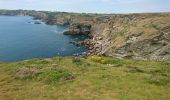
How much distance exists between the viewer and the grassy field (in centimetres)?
2680

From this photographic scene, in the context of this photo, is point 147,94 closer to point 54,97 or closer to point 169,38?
point 54,97

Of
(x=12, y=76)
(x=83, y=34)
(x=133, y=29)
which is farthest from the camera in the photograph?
(x=83, y=34)

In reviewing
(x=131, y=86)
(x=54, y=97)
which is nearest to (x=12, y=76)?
(x=54, y=97)

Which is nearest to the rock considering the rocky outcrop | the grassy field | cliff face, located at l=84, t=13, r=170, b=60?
the rocky outcrop

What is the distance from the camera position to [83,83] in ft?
101

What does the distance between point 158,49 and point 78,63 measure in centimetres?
4333

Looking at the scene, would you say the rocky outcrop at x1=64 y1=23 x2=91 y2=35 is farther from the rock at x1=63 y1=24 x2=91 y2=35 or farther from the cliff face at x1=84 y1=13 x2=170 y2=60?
the cliff face at x1=84 y1=13 x2=170 y2=60

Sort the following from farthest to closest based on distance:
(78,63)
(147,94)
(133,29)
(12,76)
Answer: (133,29) < (78,63) < (12,76) < (147,94)

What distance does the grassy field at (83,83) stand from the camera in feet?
87.9

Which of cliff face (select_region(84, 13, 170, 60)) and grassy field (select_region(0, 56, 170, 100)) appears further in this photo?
cliff face (select_region(84, 13, 170, 60))

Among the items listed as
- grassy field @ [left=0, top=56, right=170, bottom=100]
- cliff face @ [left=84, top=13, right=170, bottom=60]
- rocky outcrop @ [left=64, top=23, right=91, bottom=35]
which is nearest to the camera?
grassy field @ [left=0, top=56, right=170, bottom=100]

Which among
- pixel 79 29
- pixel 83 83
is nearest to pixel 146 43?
pixel 83 83

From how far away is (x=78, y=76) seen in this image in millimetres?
34000

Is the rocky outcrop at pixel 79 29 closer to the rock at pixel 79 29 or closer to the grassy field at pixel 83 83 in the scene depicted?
the rock at pixel 79 29
